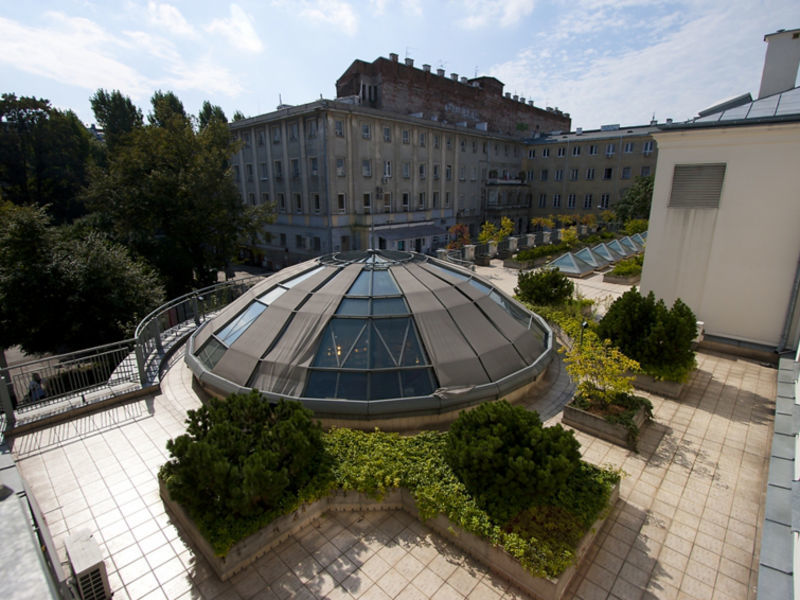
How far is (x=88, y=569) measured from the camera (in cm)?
588

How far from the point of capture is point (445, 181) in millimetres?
46188

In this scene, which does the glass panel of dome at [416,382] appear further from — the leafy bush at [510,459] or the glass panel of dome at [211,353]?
the glass panel of dome at [211,353]

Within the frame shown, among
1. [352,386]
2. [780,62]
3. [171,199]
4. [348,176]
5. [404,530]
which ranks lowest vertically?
[404,530]

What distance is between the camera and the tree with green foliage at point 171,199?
26.5m

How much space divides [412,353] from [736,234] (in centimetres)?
1335

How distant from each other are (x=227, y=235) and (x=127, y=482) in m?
22.7

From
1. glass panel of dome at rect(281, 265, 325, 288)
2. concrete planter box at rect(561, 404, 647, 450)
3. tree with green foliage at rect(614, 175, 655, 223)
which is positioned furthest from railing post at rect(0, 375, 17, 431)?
tree with green foliage at rect(614, 175, 655, 223)

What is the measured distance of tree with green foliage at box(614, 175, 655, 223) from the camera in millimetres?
45850

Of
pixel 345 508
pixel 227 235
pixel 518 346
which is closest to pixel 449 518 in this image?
pixel 345 508

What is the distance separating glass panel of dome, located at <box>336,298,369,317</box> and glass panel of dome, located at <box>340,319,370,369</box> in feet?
2.41

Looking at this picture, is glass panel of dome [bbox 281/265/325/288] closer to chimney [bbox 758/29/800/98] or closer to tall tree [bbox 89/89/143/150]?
chimney [bbox 758/29/800/98]

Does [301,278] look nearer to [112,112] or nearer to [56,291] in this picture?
[56,291]

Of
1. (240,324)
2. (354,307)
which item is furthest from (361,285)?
(240,324)

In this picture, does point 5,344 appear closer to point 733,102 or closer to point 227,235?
point 227,235
